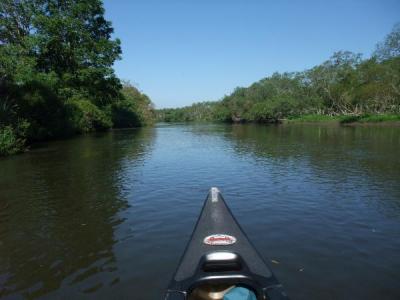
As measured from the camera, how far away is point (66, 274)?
6215mm

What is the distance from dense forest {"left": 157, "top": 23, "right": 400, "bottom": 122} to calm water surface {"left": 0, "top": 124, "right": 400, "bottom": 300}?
181 feet

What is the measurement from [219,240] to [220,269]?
626 mm

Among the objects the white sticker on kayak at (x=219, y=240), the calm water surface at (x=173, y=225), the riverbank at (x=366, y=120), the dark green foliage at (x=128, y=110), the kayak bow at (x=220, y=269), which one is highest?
the dark green foliage at (x=128, y=110)

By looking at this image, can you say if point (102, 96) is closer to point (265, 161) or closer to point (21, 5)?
point (21, 5)

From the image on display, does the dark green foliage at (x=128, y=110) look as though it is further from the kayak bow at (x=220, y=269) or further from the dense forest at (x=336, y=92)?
the kayak bow at (x=220, y=269)

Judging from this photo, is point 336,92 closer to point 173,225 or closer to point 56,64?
point 56,64

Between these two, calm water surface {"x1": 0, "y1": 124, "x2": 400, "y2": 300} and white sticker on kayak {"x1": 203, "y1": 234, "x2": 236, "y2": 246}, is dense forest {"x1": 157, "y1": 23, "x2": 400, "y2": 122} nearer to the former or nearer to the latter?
calm water surface {"x1": 0, "y1": 124, "x2": 400, "y2": 300}

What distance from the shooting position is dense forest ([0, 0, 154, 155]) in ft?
96.3

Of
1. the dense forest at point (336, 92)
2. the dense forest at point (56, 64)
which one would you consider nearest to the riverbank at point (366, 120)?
the dense forest at point (336, 92)

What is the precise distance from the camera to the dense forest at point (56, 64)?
2934 cm

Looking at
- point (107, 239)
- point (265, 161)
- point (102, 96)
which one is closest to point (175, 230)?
point (107, 239)

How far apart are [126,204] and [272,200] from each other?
180 inches

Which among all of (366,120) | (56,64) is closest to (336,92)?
(366,120)

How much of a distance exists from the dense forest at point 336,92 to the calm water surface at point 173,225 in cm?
5516
